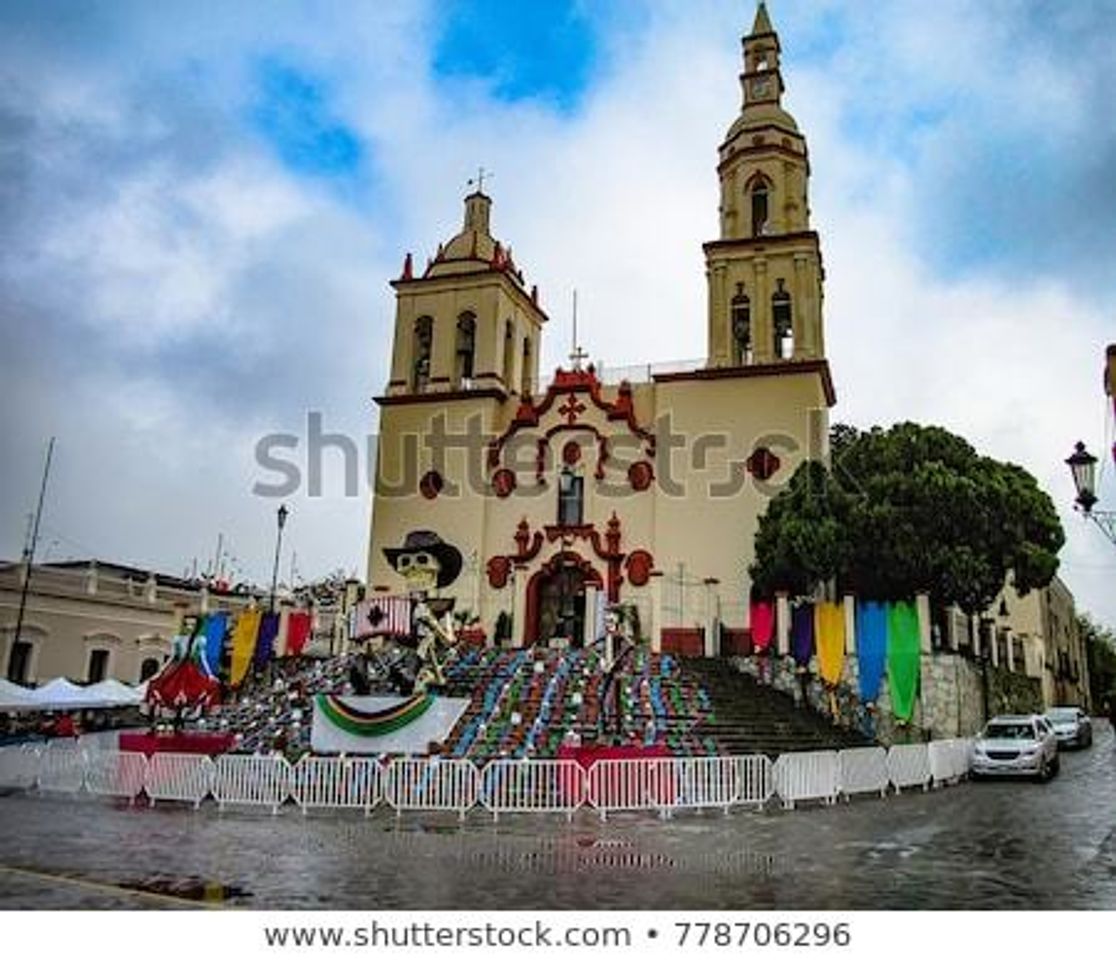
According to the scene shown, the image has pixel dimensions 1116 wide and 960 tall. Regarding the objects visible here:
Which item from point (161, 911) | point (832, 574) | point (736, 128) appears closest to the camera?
point (161, 911)

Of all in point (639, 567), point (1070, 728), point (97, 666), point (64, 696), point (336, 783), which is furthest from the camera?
point (97, 666)

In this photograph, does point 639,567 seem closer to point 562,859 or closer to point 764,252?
point 764,252

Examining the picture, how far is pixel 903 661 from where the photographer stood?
72.9 ft

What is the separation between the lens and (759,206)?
32625 millimetres

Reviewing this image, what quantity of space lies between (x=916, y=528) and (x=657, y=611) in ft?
22.5

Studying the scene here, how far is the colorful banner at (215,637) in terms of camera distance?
1026 inches

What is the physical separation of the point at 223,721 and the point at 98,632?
59.6 ft

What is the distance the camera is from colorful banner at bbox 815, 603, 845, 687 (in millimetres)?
22734

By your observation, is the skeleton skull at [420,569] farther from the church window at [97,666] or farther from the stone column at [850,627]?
the church window at [97,666]

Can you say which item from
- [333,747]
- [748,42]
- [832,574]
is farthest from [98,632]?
[748,42]

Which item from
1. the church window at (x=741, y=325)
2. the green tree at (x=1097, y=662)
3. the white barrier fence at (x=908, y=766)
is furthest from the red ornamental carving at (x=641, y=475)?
the green tree at (x=1097, y=662)

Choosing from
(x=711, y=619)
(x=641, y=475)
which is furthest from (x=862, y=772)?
(x=641, y=475)

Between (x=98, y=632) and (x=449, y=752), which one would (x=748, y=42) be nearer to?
(x=449, y=752)
